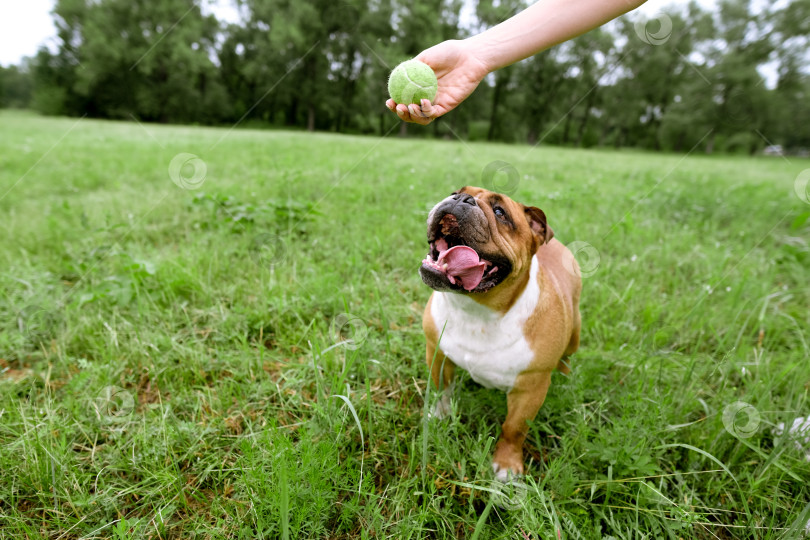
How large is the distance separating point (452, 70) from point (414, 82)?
38cm

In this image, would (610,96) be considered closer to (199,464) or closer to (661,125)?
(661,125)

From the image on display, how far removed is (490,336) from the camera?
1825 millimetres

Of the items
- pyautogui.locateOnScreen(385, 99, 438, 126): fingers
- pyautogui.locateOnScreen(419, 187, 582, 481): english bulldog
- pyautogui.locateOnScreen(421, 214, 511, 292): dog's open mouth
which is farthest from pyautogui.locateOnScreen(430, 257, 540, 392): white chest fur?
pyautogui.locateOnScreen(385, 99, 438, 126): fingers

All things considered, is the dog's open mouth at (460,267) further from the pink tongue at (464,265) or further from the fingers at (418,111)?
the fingers at (418,111)

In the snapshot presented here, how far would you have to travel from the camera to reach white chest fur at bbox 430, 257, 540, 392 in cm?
180

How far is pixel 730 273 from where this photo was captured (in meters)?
3.60

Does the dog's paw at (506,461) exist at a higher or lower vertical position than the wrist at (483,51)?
lower

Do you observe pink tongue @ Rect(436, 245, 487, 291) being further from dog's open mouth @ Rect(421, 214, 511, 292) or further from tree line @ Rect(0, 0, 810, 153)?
tree line @ Rect(0, 0, 810, 153)

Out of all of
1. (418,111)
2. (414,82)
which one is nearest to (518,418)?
(418,111)

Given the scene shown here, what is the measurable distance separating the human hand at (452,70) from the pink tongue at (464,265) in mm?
632

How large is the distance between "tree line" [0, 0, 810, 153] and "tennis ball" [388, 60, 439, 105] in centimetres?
1271

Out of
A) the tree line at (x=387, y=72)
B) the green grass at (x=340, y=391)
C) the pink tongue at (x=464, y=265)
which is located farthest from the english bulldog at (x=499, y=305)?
the tree line at (x=387, y=72)

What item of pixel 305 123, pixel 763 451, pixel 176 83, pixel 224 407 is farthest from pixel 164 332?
pixel 176 83

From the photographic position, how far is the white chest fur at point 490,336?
1.80 metres
